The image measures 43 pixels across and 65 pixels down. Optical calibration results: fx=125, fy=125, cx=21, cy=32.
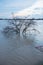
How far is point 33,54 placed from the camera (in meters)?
1.54

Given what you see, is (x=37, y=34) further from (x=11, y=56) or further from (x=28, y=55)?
(x=11, y=56)

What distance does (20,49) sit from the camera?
1.57 m

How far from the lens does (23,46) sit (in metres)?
1.57

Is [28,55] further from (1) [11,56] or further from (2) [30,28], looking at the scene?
(2) [30,28]

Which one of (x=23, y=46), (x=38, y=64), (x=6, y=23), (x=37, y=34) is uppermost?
(x=6, y=23)

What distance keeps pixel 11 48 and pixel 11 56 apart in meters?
0.10

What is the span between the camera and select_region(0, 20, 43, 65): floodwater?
1521mm

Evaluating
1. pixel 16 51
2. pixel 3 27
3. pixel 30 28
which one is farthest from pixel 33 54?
pixel 3 27

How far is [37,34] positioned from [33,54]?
0.83 ft

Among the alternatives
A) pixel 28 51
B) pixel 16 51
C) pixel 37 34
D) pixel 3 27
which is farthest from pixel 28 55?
pixel 3 27

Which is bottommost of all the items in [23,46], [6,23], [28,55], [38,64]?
[38,64]

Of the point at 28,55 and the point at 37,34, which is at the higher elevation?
the point at 37,34

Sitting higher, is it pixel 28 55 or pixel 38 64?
pixel 28 55

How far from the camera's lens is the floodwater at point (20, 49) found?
1.52 meters
